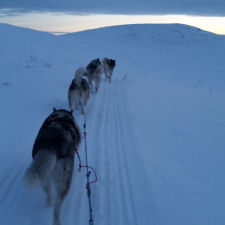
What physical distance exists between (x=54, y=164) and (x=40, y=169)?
0.19 metres

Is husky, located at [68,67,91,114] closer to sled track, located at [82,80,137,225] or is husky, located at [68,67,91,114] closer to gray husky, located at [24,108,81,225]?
sled track, located at [82,80,137,225]

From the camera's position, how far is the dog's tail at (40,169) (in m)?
2.13

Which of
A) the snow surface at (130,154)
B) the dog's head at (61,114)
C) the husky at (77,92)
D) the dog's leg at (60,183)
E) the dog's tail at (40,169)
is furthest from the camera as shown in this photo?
the husky at (77,92)

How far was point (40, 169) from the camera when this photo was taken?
2.18 metres

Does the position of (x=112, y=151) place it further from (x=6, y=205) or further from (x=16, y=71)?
(x=16, y=71)

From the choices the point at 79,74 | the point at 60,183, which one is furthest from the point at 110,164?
the point at 79,74

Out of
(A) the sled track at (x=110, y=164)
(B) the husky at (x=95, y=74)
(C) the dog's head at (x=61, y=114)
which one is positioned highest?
(B) the husky at (x=95, y=74)

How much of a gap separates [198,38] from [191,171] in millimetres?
38356

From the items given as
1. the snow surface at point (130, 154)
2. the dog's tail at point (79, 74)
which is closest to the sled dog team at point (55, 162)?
the snow surface at point (130, 154)

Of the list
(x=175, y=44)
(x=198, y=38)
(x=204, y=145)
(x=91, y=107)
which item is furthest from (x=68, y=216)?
(x=198, y=38)

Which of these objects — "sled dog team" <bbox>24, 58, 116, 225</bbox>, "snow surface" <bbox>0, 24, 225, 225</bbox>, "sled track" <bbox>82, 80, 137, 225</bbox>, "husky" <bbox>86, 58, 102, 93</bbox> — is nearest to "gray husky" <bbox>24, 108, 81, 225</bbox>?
"sled dog team" <bbox>24, 58, 116, 225</bbox>

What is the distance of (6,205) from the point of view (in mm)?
2834

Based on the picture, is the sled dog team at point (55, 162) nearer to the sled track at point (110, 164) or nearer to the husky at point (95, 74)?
the sled track at point (110, 164)

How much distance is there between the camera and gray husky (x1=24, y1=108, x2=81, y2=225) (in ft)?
7.14
